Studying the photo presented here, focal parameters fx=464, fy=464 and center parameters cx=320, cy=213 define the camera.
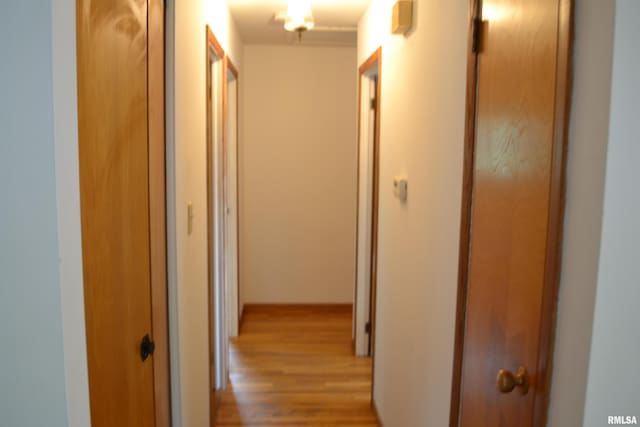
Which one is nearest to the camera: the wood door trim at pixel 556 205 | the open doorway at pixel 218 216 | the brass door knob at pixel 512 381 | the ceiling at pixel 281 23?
the wood door trim at pixel 556 205

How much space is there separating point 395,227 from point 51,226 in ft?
5.83

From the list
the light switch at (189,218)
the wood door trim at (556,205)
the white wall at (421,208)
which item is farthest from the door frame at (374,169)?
the wood door trim at (556,205)

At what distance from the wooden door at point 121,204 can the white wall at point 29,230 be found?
162mm

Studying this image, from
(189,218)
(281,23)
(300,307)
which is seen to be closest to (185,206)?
(189,218)

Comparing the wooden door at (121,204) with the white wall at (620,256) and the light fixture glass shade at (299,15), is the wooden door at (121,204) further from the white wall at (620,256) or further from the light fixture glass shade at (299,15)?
the light fixture glass shade at (299,15)

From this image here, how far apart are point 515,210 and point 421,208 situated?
2.53 feet

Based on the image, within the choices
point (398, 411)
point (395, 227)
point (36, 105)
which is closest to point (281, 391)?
point (398, 411)

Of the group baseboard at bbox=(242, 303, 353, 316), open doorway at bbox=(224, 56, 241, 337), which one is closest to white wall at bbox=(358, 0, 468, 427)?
open doorway at bbox=(224, 56, 241, 337)

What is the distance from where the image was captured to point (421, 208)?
1899 millimetres

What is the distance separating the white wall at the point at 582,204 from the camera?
814 millimetres

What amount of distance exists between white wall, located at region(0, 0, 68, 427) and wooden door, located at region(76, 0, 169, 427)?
16cm

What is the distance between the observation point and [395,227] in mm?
2361

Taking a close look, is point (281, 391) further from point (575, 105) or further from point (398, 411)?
point (575, 105)

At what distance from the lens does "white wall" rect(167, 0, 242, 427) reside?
1633 millimetres
